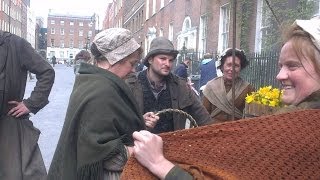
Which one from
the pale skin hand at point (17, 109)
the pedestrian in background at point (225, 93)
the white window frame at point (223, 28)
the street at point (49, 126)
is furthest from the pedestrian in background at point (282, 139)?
the white window frame at point (223, 28)

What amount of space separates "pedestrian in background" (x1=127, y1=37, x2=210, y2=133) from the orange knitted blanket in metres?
2.12

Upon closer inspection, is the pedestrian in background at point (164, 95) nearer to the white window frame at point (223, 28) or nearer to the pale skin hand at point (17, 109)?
the pale skin hand at point (17, 109)

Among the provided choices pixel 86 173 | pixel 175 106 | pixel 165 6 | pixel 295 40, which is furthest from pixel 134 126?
pixel 165 6

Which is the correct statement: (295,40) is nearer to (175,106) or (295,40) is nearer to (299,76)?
(299,76)

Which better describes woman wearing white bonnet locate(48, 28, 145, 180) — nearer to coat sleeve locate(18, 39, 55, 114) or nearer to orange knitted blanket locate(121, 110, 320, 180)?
orange knitted blanket locate(121, 110, 320, 180)

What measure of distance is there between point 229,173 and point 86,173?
88cm

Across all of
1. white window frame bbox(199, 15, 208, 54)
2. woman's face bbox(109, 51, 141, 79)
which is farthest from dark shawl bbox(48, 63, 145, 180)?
white window frame bbox(199, 15, 208, 54)

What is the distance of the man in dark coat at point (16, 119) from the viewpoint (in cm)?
359

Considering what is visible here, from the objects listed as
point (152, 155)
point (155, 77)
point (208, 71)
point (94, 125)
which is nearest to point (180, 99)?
point (155, 77)

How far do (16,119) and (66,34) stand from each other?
390 feet

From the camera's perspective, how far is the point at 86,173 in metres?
2.08

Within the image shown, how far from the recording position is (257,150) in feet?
4.56

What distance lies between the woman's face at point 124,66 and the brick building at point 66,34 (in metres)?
114

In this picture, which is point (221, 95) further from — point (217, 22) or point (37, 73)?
point (217, 22)
